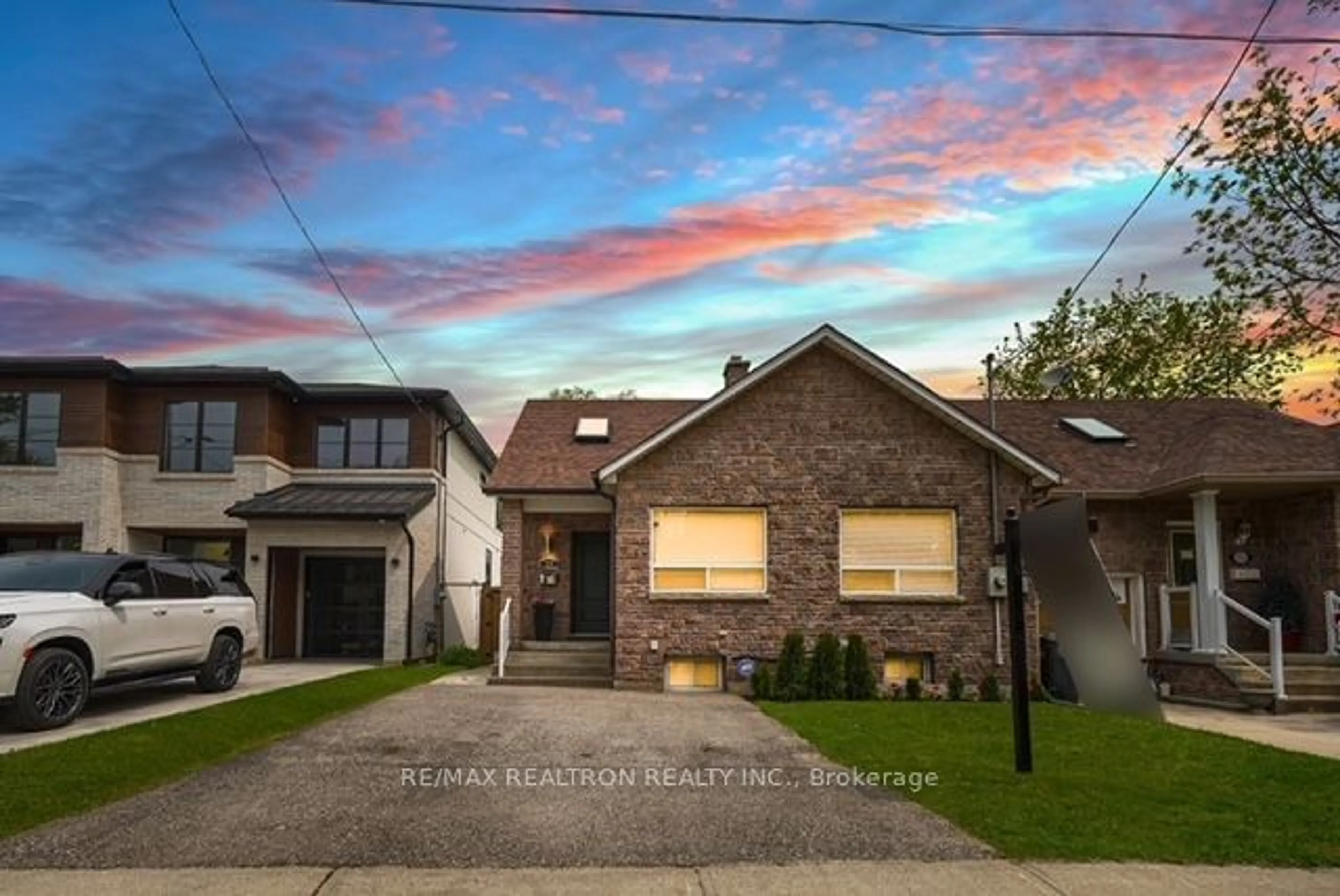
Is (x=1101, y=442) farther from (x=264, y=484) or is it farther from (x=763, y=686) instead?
(x=264, y=484)

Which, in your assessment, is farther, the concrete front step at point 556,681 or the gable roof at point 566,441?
the gable roof at point 566,441

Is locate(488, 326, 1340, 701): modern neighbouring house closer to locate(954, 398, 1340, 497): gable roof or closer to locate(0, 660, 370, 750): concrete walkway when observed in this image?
locate(954, 398, 1340, 497): gable roof

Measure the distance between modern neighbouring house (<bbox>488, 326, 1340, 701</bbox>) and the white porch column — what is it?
1.3 inches

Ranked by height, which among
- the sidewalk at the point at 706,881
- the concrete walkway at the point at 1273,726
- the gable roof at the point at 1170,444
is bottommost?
the concrete walkway at the point at 1273,726

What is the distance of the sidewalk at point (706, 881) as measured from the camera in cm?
555

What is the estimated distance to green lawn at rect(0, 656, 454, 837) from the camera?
744cm

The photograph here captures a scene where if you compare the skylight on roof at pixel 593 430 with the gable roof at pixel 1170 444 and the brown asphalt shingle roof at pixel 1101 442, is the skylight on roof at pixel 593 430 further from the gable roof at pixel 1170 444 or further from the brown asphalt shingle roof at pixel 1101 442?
the gable roof at pixel 1170 444

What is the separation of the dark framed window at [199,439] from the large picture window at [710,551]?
410 inches

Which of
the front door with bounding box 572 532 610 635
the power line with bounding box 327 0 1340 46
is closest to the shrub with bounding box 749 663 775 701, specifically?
the front door with bounding box 572 532 610 635

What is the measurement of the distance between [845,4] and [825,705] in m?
9.29

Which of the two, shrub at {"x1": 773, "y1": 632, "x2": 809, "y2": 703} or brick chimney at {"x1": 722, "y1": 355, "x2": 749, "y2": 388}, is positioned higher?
brick chimney at {"x1": 722, "y1": 355, "x2": 749, "y2": 388}

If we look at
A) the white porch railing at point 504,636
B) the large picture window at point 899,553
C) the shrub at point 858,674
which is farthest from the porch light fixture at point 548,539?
the shrub at point 858,674

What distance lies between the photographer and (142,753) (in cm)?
938

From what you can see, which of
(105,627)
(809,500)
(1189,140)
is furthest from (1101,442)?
(105,627)
